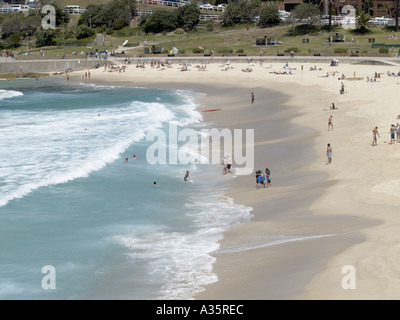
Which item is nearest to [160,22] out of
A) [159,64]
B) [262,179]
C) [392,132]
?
[159,64]

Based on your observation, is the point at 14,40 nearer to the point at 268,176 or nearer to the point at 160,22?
the point at 160,22

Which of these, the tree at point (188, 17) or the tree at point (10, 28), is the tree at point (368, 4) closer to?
the tree at point (188, 17)

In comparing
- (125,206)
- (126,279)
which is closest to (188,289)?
(126,279)

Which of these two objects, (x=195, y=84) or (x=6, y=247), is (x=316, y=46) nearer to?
(x=195, y=84)

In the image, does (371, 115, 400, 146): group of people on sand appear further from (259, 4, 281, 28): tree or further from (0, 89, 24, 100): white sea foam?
(259, 4, 281, 28): tree

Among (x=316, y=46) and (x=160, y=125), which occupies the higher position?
(x=316, y=46)
